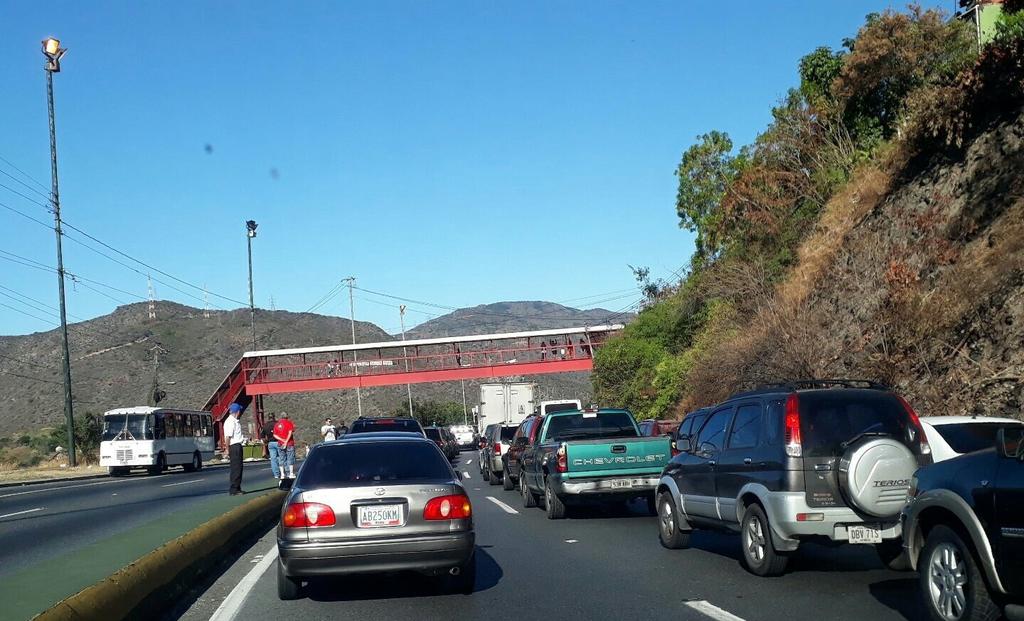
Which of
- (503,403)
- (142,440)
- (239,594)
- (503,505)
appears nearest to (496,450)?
(503,505)

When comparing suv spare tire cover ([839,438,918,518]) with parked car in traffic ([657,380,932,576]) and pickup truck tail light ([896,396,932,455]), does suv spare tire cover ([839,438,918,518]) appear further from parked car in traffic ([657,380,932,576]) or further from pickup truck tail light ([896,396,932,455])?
pickup truck tail light ([896,396,932,455])

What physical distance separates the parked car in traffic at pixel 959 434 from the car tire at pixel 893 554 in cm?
119

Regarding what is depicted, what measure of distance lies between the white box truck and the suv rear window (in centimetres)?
4384

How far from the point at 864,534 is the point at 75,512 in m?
16.5

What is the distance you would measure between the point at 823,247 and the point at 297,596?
22729mm

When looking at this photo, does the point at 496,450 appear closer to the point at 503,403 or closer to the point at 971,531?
the point at 971,531

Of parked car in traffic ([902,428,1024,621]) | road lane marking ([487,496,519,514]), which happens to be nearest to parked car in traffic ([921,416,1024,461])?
parked car in traffic ([902,428,1024,621])

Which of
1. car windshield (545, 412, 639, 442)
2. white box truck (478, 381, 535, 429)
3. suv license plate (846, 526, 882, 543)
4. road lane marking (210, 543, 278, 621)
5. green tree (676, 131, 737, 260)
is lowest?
road lane marking (210, 543, 278, 621)

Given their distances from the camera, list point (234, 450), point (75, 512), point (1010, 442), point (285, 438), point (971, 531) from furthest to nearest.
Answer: point (285, 438)
point (234, 450)
point (75, 512)
point (971, 531)
point (1010, 442)

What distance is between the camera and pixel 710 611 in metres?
8.68

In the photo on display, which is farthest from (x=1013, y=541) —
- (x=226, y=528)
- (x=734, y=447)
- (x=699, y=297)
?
(x=699, y=297)

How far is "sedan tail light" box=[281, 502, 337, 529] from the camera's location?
364 inches

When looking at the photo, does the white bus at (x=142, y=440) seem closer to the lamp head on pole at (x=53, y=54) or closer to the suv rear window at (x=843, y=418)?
the lamp head on pole at (x=53, y=54)

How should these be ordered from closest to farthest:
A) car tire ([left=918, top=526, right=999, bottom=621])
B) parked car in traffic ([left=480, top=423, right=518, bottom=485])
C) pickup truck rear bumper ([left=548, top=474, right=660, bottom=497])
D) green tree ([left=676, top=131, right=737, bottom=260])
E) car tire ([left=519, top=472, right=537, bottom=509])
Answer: car tire ([left=918, top=526, right=999, bottom=621]) → pickup truck rear bumper ([left=548, top=474, right=660, bottom=497]) → car tire ([left=519, top=472, right=537, bottom=509]) → parked car in traffic ([left=480, top=423, right=518, bottom=485]) → green tree ([left=676, top=131, right=737, bottom=260])
